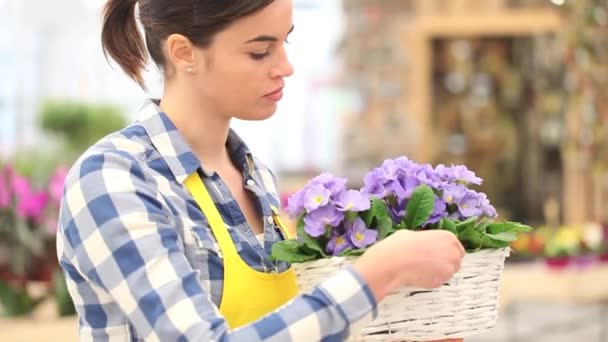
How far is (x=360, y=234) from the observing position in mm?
1564

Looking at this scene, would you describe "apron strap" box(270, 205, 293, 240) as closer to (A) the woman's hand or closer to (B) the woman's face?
(B) the woman's face

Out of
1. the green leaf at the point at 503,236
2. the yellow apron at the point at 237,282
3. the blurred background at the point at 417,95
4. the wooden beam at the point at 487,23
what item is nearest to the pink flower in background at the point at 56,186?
the yellow apron at the point at 237,282

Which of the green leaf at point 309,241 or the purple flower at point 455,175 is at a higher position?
the purple flower at point 455,175

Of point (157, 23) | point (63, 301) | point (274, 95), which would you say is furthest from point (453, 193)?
point (63, 301)

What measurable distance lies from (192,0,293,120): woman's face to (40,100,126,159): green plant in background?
156 inches

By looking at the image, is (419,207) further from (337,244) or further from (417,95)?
(417,95)

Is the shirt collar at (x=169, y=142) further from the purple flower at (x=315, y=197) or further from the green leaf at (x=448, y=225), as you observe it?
the green leaf at (x=448, y=225)

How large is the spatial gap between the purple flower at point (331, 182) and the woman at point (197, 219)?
0.13 metres

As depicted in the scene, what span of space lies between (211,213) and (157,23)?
12.3 inches

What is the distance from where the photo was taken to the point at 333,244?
5.17ft

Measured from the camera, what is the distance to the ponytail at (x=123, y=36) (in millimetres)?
1792

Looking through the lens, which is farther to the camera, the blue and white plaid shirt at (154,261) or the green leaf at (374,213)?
the green leaf at (374,213)

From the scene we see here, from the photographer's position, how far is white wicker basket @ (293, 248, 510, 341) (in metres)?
1.55

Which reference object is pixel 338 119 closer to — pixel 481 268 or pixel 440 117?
pixel 440 117
